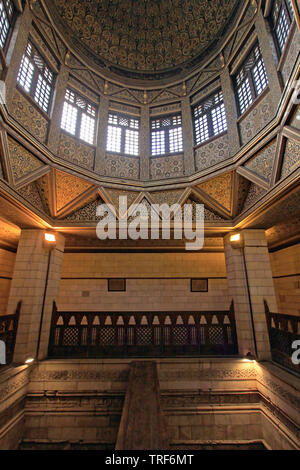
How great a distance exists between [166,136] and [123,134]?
4.49 ft

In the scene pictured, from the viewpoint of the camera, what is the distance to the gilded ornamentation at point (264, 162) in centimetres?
413

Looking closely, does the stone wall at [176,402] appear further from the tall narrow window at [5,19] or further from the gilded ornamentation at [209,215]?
the tall narrow window at [5,19]

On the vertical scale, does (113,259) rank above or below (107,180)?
below

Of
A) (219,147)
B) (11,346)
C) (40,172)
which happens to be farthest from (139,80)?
(11,346)

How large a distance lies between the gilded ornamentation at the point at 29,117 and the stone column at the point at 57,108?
0.16 metres

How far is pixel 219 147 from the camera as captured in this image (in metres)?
5.51

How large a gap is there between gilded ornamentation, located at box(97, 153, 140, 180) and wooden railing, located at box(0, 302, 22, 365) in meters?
4.20

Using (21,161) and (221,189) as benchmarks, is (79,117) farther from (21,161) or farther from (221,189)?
(221,189)

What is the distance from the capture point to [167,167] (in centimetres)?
623

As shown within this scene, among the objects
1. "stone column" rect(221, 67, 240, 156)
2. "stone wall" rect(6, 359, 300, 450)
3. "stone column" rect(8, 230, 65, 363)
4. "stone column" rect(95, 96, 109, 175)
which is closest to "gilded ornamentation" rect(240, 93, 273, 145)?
"stone column" rect(221, 67, 240, 156)
